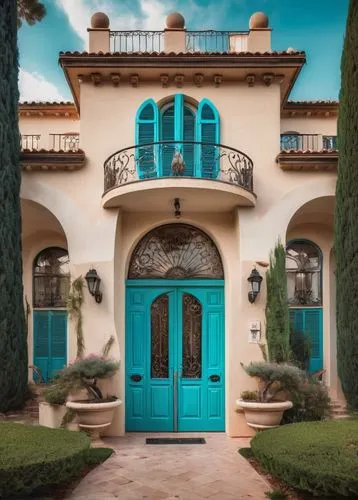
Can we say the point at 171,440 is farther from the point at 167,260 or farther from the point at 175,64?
the point at 175,64

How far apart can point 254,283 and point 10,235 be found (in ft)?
16.1

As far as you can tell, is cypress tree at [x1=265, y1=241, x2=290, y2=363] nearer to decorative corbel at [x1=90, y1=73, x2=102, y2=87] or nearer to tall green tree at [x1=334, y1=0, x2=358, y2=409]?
tall green tree at [x1=334, y1=0, x2=358, y2=409]

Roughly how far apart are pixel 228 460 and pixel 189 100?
728 cm

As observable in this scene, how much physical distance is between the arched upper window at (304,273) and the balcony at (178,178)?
2.85 metres

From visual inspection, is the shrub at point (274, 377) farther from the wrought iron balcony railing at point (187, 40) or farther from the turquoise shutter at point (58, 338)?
the wrought iron balcony railing at point (187, 40)

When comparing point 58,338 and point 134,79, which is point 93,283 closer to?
point 58,338

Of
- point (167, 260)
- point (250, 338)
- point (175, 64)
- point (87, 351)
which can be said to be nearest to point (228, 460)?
point (250, 338)

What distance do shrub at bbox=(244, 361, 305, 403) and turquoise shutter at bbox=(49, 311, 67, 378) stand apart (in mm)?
5274

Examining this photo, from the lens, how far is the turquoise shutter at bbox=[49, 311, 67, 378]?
12.3 meters

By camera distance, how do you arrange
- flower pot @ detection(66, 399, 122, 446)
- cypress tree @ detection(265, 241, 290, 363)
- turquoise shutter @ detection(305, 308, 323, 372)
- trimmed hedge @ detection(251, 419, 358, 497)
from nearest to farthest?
trimmed hedge @ detection(251, 419, 358, 497)
flower pot @ detection(66, 399, 122, 446)
cypress tree @ detection(265, 241, 290, 363)
turquoise shutter @ detection(305, 308, 323, 372)

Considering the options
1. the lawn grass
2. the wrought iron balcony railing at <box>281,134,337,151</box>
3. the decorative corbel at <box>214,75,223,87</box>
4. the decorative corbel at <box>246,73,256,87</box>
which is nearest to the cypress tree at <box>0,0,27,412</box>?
the lawn grass

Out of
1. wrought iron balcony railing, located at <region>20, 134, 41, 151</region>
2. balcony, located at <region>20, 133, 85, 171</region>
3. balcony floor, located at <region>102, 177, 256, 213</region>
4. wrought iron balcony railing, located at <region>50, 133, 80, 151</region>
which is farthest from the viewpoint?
wrought iron balcony railing, located at <region>20, 134, 41, 151</region>

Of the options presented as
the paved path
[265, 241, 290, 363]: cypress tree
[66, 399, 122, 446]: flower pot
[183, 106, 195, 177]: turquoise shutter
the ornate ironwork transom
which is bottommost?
the paved path

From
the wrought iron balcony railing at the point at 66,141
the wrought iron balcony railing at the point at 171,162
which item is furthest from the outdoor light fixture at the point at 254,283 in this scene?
the wrought iron balcony railing at the point at 66,141
